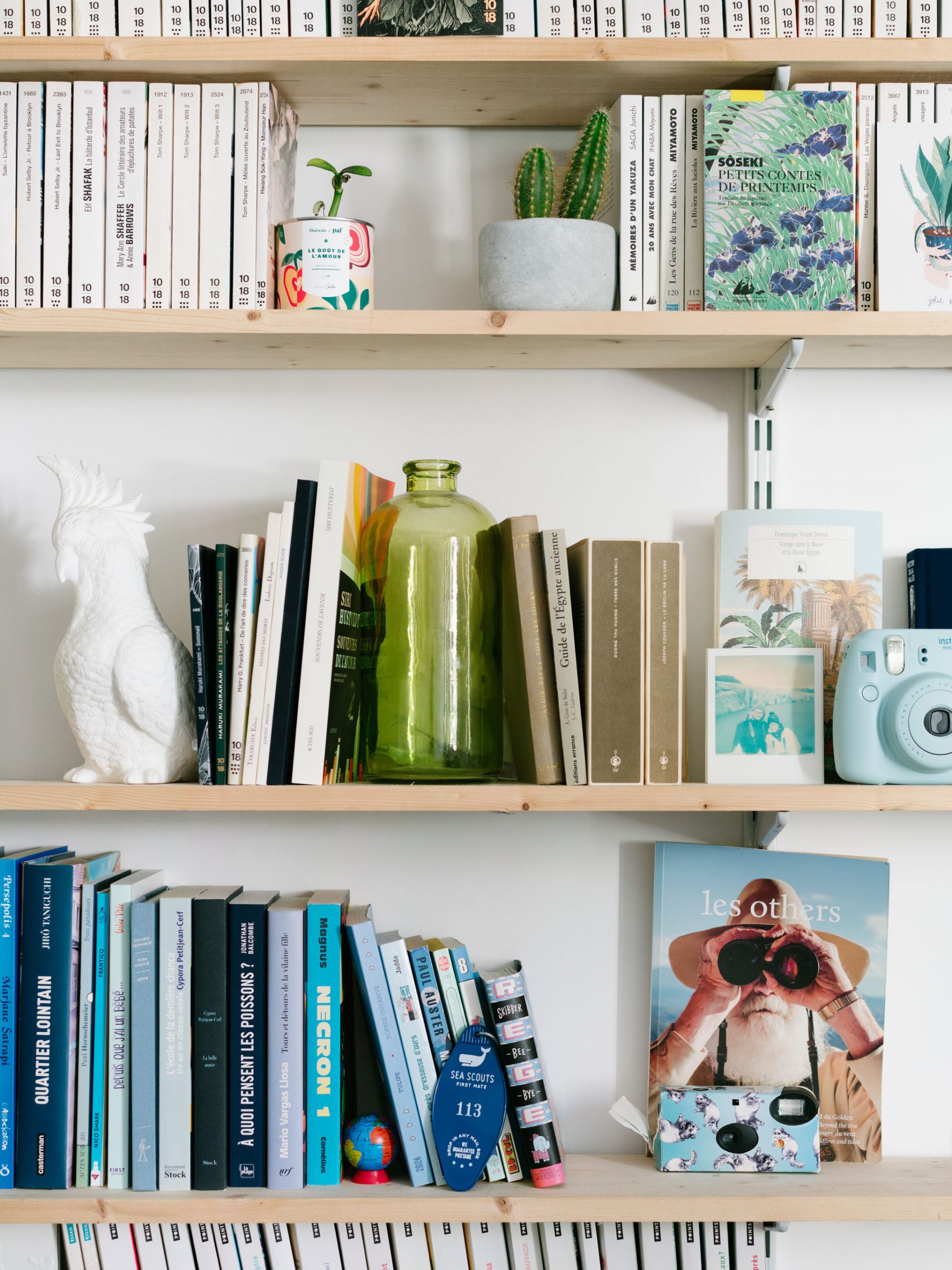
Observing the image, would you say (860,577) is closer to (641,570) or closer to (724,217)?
(641,570)

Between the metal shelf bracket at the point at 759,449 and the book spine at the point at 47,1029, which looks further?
the metal shelf bracket at the point at 759,449

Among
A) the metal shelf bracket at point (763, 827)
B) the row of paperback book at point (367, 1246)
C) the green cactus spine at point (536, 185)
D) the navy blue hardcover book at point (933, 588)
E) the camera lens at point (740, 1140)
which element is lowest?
the row of paperback book at point (367, 1246)

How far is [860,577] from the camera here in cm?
105

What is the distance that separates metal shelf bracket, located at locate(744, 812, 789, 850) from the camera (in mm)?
1013

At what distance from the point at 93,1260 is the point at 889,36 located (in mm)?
1409

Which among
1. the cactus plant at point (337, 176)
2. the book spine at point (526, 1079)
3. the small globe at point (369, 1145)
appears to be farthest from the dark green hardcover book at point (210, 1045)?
the cactus plant at point (337, 176)

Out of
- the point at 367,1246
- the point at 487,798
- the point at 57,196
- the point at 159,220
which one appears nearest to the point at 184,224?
the point at 159,220

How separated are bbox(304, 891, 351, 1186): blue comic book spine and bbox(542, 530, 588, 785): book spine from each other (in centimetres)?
27

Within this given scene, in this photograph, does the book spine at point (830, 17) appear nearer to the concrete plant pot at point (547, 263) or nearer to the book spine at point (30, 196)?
the concrete plant pot at point (547, 263)

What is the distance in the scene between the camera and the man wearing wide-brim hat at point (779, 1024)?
1.05 metres

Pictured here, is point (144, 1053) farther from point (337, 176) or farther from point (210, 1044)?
point (337, 176)

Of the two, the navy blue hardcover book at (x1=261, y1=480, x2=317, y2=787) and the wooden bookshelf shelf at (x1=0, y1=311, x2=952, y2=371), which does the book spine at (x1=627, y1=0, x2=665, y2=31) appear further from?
the navy blue hardcover book at (x1=261, y1=480, x2=317, y2=787)

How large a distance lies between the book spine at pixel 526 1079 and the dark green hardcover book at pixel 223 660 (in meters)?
0.34

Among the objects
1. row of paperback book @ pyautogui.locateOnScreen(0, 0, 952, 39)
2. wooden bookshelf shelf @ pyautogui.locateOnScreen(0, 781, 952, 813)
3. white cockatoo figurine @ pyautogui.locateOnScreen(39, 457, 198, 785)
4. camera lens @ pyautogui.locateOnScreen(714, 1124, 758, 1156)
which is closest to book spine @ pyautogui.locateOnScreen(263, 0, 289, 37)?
row of paperback book @ pyautogui.locateOnScreen(0, 0, 952, 39)
